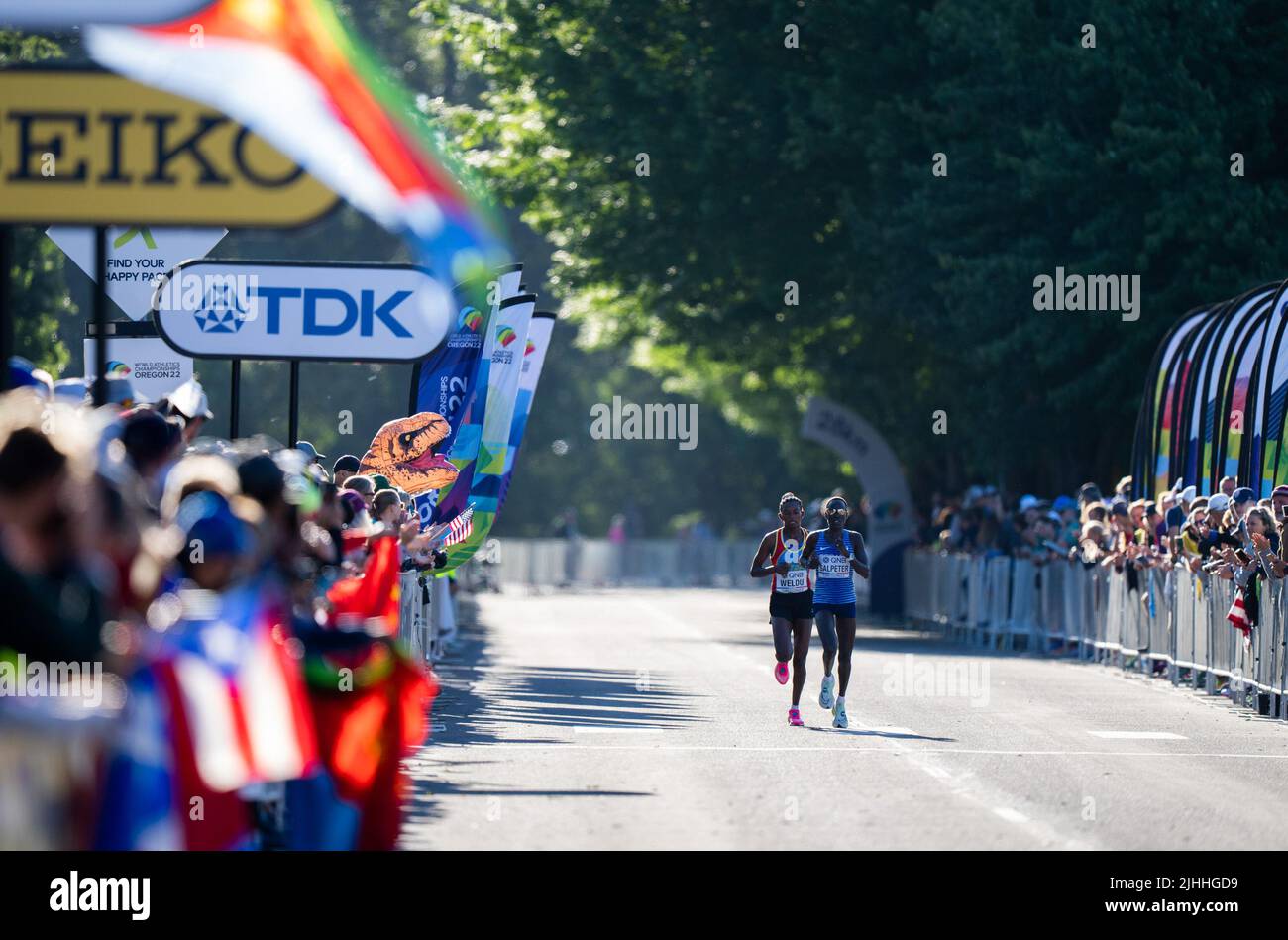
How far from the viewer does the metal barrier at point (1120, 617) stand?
19969 mm

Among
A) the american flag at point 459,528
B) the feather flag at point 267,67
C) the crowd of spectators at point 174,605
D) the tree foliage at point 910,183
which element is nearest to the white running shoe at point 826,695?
the american flag at point 459,528

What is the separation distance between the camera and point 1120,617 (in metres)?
25.6

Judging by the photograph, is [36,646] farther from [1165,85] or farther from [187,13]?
[1165,85]

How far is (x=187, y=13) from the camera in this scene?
29.4ft

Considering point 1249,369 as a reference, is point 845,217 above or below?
above

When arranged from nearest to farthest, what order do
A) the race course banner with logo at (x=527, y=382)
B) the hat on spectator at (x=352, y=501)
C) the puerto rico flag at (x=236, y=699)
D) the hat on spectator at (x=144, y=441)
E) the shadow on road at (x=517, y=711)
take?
the puerto rico flag at (x=236, y=699) < the hat on spectator at (x=144, y=441) < the shadow on road at (x=517, y=711) < the hat on spectator at (x=352, y=501) < the race course banner with logo at (x=527, y=382)

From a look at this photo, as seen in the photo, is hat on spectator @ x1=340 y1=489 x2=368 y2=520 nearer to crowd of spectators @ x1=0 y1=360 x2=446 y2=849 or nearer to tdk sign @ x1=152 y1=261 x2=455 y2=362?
tdk sign @ x1=152 y1=261 x2=455 y2=362

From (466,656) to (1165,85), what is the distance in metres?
11.7

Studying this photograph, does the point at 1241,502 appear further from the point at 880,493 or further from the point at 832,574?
the point at 880,493

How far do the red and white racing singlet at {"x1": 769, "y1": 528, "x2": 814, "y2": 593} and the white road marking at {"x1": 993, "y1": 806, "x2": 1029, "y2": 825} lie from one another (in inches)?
245

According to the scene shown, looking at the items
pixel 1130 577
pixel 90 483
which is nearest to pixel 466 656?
pixel 1130 577

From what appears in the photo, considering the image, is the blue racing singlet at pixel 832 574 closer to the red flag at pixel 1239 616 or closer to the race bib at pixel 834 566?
the race bib at pixel 834 566

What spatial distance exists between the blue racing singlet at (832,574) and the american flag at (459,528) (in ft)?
15.0

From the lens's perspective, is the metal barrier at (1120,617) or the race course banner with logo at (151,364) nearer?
the race course banner with logo at (151,364)
